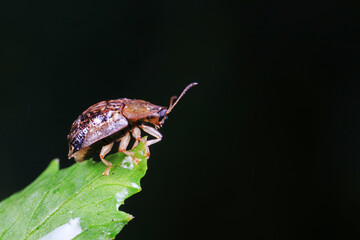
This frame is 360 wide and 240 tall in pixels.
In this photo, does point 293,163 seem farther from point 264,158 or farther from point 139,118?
point 139,118

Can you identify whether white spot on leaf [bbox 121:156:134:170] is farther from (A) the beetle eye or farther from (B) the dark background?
(B) the dark background

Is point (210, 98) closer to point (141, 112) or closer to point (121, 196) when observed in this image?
point (141, 112)

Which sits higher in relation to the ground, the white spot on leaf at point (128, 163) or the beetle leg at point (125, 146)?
the beetle leg at point (125, 146)

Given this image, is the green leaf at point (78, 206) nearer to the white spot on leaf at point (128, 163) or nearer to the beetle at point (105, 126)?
the white spot on leaf at point (128, 163)

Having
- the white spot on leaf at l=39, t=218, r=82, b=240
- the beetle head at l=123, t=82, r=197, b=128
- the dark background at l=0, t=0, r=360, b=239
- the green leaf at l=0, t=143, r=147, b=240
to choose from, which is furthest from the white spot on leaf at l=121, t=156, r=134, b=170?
the dark background at l=0, t=0, r=360, b=239

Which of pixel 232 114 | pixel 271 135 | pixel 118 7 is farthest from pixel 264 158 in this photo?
pixel 118 7

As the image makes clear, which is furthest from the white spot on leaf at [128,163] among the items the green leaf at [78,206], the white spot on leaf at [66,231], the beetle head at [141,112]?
the white spot on leaf at [66,231]

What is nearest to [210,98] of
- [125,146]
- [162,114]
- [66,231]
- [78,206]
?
[162,114]
